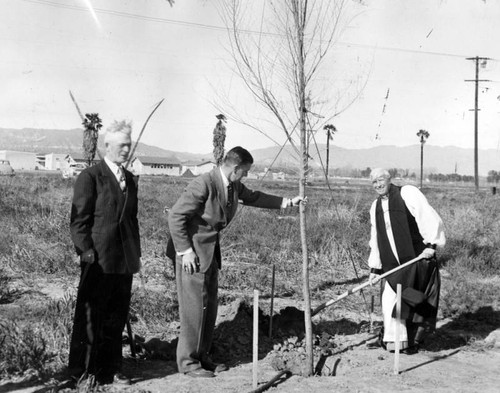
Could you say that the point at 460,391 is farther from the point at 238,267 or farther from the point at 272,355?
the point at 238,267

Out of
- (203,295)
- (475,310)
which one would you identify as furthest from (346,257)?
(203,295)

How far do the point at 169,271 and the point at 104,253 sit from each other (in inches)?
179

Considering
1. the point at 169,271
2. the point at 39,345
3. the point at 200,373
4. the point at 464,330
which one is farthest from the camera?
the point at 169,271

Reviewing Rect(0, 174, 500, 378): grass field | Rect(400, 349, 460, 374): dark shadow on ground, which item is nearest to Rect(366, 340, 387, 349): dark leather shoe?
Rect(400, 349, 460, 374): dark shadow on ground

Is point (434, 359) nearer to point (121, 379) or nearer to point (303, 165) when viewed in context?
point (303, 165)

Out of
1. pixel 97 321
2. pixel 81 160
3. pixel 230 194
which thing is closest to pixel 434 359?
pixel 230 194

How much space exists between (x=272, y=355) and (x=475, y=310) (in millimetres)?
3209

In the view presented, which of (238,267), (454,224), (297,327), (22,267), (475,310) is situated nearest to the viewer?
(297,327)

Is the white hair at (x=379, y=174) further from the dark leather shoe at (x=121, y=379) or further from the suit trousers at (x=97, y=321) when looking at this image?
the dark leather shoe at (x=121, y=379)

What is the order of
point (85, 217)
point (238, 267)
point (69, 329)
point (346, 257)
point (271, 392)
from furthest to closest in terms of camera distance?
1. point (346, 257)
2. point (238, 267)
3. point (69, 329)
4. point (271, 392)
5. point (85, 217)

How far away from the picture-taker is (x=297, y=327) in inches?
225

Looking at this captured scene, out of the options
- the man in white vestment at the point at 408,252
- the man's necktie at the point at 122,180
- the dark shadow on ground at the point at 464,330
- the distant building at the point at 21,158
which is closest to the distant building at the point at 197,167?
the distant building at the point at 21,158

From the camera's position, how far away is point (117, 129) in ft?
12.9

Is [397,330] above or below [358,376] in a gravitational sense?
above
